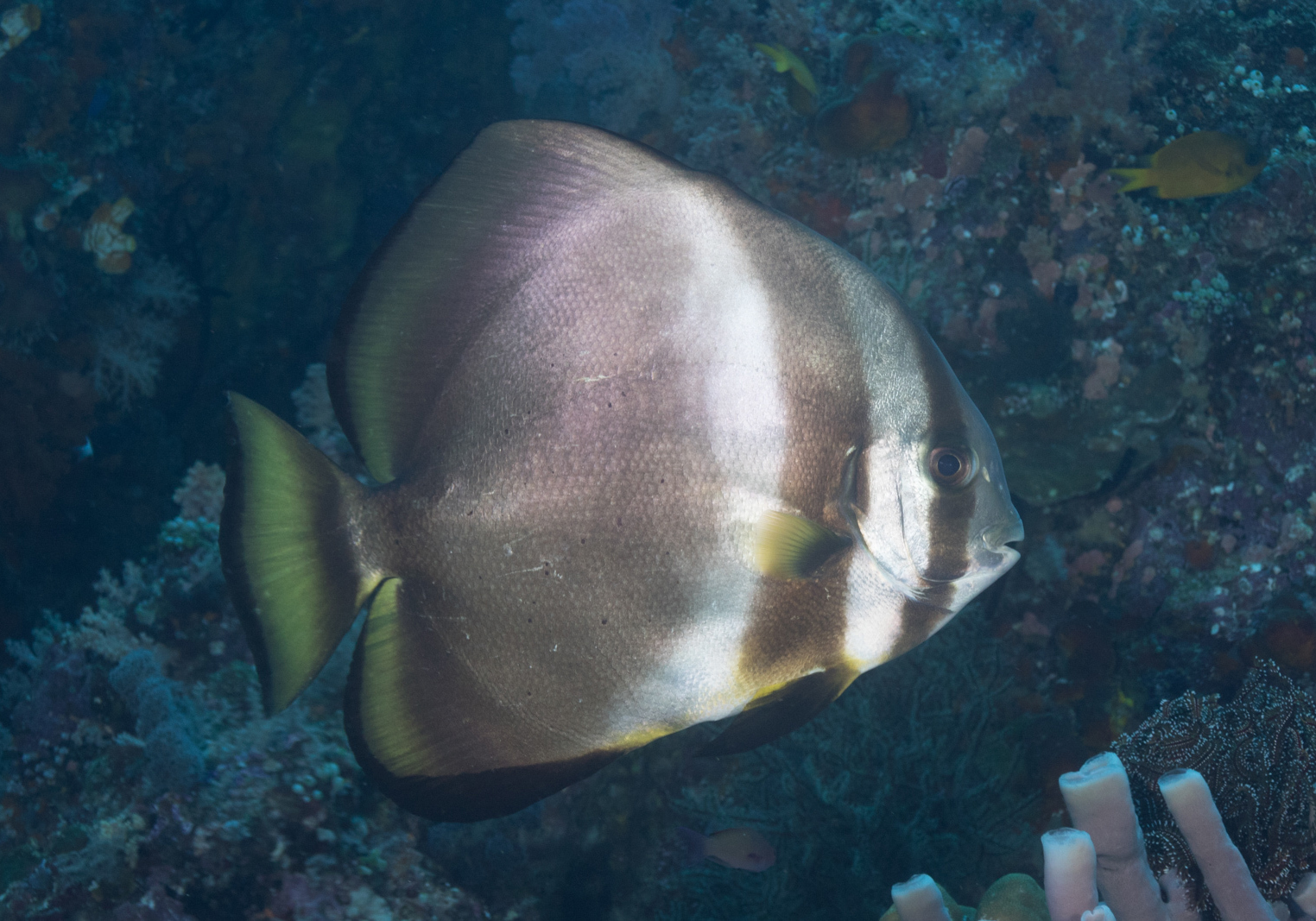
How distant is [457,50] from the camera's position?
6270 millimetres

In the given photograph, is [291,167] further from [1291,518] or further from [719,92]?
[1291,518]

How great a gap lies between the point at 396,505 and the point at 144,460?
4879 millimetres

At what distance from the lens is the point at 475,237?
1.32m

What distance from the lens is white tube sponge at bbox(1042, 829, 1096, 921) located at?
5.52ft

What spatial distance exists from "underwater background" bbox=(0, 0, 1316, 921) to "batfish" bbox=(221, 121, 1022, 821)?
1.90 meters

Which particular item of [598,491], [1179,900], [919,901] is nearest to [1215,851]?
[1179,900]

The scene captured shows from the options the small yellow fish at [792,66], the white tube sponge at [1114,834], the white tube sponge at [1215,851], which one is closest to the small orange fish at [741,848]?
the white tube sponge at [1114,834]

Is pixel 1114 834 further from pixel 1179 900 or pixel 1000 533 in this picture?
pixel 1000 533

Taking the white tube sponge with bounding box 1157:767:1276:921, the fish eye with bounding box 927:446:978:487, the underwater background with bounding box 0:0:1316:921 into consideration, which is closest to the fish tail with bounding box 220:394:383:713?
the fish eye with bounding box 927:446:978:487

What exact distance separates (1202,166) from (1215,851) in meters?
3.04

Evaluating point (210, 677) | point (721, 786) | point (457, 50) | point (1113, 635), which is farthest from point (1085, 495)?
point (457, 50)

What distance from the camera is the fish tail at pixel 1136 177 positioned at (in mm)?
3432

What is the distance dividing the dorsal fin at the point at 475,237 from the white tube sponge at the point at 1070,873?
177 cm

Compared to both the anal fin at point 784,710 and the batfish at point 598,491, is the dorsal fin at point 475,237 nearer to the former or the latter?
the batfish at point 598,491
